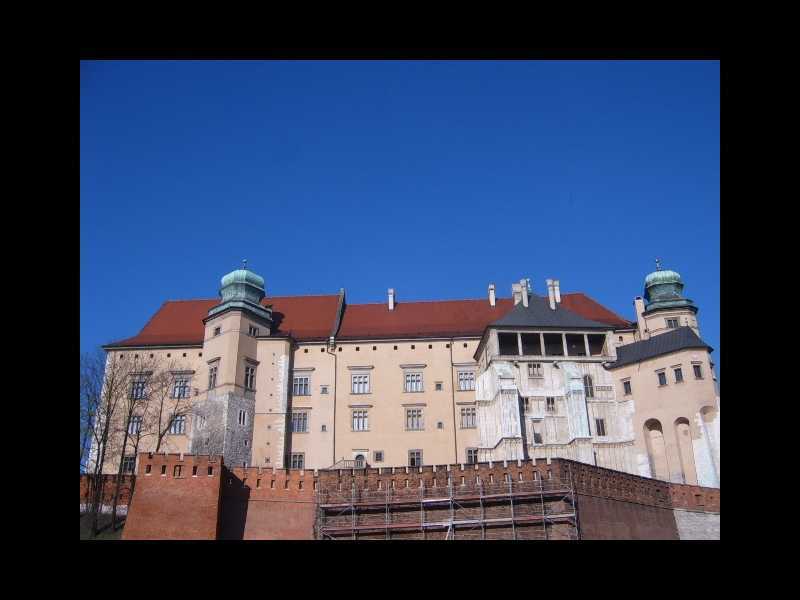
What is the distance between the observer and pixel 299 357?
4559 centimetres

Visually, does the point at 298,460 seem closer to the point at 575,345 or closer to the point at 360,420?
the point at 360,420

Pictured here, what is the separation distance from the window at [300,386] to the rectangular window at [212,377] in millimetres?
4692

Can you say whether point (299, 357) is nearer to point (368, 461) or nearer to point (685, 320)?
point (368, 461)

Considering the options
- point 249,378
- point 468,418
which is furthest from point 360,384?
point 468,418

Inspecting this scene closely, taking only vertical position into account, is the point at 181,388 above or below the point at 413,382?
below

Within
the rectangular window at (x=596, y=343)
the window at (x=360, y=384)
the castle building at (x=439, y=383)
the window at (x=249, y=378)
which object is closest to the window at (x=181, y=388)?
the castle building at (x=439, y=383)

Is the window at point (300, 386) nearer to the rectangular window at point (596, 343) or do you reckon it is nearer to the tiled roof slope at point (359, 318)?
the tiled roof slope at point (359, 318)

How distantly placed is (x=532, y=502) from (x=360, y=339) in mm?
16912

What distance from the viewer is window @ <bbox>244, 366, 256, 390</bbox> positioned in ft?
140

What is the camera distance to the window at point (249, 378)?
140ft

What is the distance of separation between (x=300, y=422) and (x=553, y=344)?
50.6ft

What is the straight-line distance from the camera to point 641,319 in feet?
152
